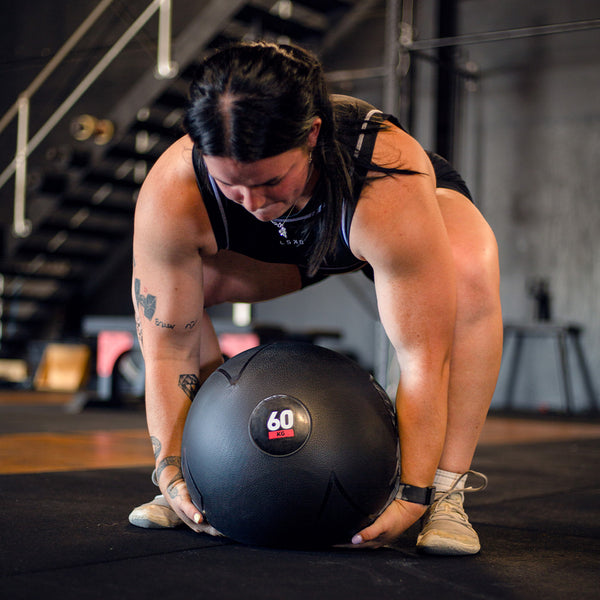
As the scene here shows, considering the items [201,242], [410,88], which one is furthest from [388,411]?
[410,88]

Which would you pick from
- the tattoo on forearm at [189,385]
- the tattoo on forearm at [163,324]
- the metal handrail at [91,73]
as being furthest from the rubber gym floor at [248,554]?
the metal handrail at [91,73]

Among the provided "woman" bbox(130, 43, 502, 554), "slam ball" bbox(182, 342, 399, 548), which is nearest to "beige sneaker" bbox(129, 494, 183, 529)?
"woman" bbox(130, 43, 502, 554)

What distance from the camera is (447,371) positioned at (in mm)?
1365

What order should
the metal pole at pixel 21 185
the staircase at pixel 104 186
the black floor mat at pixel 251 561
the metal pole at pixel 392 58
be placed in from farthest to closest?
the metal pole at pixel 21 185, the staircase at pixel 104 186, the metal pole at pixel 392 58, the black floor mat at pixel 251 561

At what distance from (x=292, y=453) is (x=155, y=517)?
382mm

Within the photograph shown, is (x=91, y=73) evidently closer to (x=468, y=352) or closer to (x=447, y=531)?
(x=468, y=352)

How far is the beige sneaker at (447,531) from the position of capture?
51.2 inches

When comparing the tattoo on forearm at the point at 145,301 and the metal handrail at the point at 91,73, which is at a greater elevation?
the metal handrail at the point at 91,73

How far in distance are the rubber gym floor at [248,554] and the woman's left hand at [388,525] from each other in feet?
0.07

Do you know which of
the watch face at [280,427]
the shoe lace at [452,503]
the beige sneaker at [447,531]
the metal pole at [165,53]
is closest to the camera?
the watch face at [280,427]

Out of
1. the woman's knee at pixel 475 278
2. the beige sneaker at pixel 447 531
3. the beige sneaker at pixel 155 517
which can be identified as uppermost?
the woman's knee at pixel 475 278

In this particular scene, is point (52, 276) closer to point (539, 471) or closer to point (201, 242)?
point (539, 471)

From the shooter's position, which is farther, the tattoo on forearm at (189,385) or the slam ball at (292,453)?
→ the tattoo on forearm at (189,385)

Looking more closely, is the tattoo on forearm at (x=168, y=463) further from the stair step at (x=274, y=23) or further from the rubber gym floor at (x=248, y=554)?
the stair step at (x=274, y=23)
